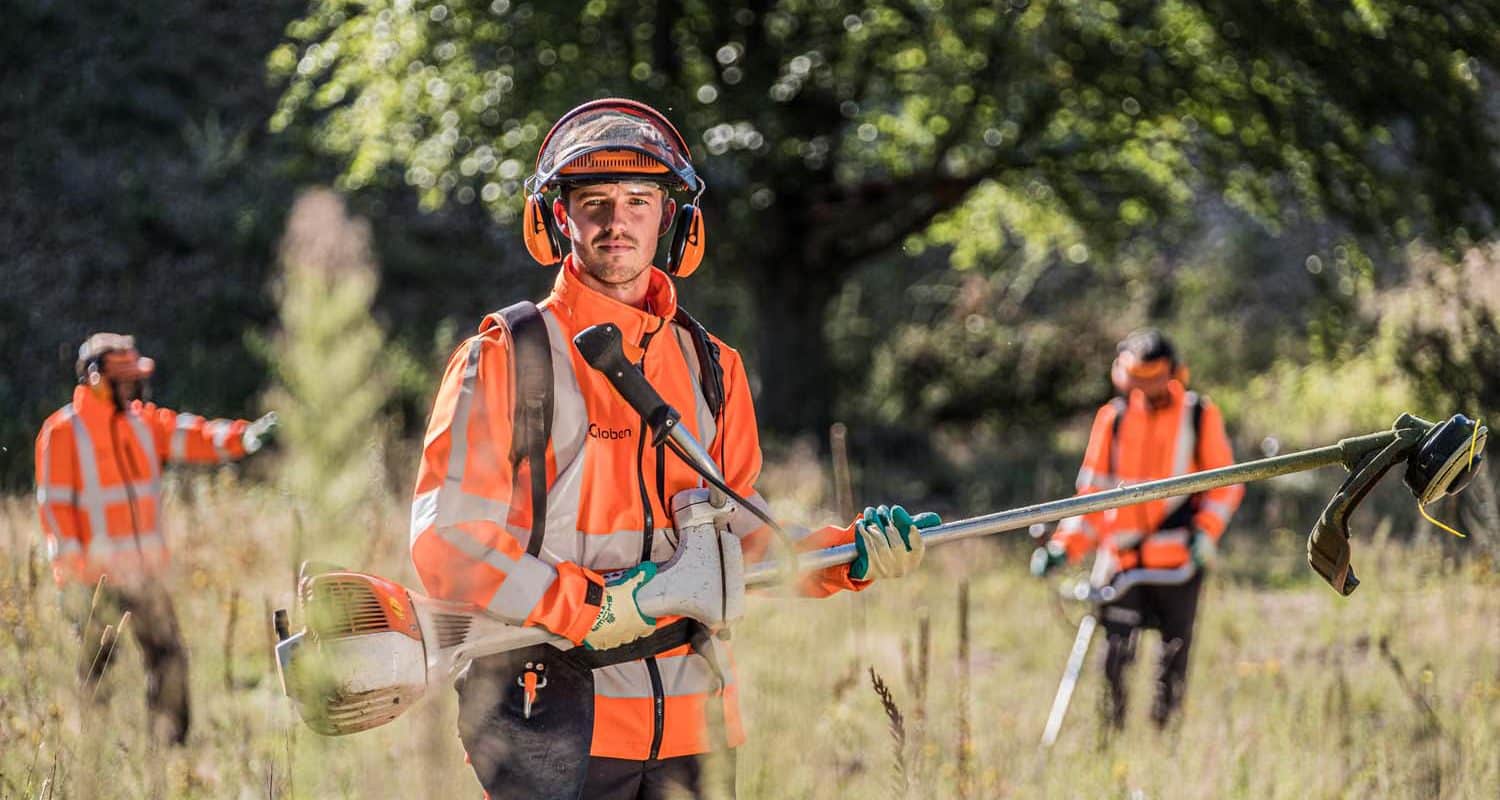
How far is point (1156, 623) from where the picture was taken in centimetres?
650

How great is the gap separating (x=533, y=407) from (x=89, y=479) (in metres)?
4.31

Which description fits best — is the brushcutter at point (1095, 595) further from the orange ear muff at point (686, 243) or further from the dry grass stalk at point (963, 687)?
the orange ear muff at point (686, 243)

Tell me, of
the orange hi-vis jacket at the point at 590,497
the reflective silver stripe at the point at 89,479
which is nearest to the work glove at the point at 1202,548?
the orange hi-vis jacket at the point at 590,497

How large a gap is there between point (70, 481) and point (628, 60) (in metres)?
8.27

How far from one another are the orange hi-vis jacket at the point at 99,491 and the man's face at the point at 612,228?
159 inches

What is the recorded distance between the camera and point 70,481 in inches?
238

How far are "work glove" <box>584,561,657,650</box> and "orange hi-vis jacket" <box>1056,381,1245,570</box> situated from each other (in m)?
4.14

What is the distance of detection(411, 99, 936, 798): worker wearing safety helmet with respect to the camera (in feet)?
7.93

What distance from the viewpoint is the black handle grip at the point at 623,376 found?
2.50 meters

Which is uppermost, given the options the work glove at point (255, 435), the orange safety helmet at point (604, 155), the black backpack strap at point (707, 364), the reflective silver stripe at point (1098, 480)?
the orange safety helmet at point (604, 155)

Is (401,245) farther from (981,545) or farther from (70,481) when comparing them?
(70,481)

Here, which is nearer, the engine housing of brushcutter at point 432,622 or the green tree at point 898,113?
the engine housing of brushcutter at point 432,622

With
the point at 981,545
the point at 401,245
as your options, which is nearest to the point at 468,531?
the point at 981,545

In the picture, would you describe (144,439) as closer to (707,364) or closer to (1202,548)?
(707,364)
